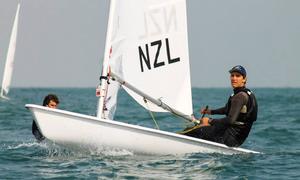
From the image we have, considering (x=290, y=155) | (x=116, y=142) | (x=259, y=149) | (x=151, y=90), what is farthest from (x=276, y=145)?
(x=116, y=142)

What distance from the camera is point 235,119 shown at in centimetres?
868

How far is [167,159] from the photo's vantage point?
8852 millimetres

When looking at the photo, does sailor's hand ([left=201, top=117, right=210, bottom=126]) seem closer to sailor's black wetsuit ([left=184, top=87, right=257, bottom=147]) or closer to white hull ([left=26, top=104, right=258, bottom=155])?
sailor's black wetsuit ([left=184, top=87, right=257, bottom=147])

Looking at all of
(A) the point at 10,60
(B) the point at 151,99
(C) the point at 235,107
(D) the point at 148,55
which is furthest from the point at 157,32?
(A) the point at 10,60

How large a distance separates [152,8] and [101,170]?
8.78 feet

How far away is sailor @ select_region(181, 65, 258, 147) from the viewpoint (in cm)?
871

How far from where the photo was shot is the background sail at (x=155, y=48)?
9.65m

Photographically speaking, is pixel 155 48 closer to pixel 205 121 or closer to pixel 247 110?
pixel 205 121

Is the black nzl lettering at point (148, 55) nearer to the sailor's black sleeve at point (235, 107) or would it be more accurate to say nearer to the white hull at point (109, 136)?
the white hull at point (109, 136)

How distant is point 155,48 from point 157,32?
239mm

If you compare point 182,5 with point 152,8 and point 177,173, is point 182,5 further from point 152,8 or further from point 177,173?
point 177,173

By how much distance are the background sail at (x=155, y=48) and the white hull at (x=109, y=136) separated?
1016 millimetres

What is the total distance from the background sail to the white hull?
102cm

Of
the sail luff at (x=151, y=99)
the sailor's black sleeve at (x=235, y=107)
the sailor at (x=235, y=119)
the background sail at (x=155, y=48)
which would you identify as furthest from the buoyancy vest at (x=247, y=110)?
the background sail at (x=155, y=48)
